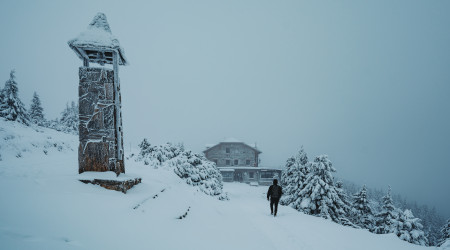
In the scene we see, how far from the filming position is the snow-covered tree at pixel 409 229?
1392 centimetres

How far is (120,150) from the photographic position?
6.12 meters

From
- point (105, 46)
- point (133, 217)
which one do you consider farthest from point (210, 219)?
point (105, 46)

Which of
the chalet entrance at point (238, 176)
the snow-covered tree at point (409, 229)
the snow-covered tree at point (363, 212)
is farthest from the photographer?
the chalet entrance at point (238, 176)

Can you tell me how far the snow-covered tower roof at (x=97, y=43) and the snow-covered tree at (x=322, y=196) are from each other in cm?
1520

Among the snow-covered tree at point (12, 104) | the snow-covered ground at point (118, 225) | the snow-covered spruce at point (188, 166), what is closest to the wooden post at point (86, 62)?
the snow-covered ground at point (118, 225)

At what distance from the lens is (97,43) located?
596 centimetres

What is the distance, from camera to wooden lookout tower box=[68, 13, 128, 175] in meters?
5.76

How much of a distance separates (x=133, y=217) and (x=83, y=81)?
177 inches

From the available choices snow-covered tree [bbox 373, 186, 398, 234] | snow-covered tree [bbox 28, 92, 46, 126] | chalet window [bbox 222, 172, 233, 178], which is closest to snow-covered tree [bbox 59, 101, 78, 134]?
snow-covered tree [bbox 28, 92, 46, 126]

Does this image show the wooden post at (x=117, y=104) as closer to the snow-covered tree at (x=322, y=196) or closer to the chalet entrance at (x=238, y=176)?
the snow-covered tree at (x=322, y=196)

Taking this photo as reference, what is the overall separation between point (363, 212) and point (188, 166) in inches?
788

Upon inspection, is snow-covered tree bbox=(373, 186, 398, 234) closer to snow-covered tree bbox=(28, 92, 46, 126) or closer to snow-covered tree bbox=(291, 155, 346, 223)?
snow-covered tree bbox=(291, 155, 346, 223)

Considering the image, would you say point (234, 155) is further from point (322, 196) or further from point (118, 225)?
point (118, 225)

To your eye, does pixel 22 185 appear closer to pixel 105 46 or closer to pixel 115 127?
pixel 115 127
